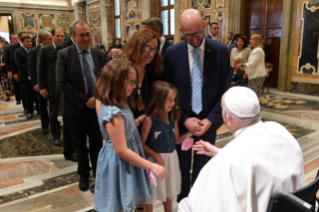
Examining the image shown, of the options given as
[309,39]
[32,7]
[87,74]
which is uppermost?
[32,7]

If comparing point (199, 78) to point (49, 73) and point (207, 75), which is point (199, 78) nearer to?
point (207, 75)

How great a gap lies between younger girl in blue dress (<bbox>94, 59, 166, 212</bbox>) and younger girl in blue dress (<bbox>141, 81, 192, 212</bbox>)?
17 centimetres

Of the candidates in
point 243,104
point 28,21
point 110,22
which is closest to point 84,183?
point 243,104

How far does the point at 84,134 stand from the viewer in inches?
114

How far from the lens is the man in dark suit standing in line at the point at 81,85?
2.70 meters

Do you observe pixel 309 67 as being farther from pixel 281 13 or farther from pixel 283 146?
pixel 283 146

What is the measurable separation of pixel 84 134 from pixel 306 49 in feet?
21.9

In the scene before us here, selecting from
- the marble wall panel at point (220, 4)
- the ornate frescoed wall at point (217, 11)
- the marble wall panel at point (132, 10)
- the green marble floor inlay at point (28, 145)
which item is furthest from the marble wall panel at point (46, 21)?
the green marble floor inlay at point (28, 145)

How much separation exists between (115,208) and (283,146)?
1.07 metres

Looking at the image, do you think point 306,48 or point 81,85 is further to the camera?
point 306,48

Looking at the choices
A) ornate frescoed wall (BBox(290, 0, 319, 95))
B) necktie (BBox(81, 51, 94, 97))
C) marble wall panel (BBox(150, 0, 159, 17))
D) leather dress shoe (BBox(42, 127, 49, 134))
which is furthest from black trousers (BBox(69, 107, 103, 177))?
marble wall panel (BBox(150, 0, 159, 17))

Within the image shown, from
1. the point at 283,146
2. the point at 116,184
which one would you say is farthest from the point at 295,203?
the point at 116,184

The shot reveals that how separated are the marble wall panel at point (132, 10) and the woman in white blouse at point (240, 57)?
672cm

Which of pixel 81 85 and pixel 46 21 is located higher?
pixel 46 21
